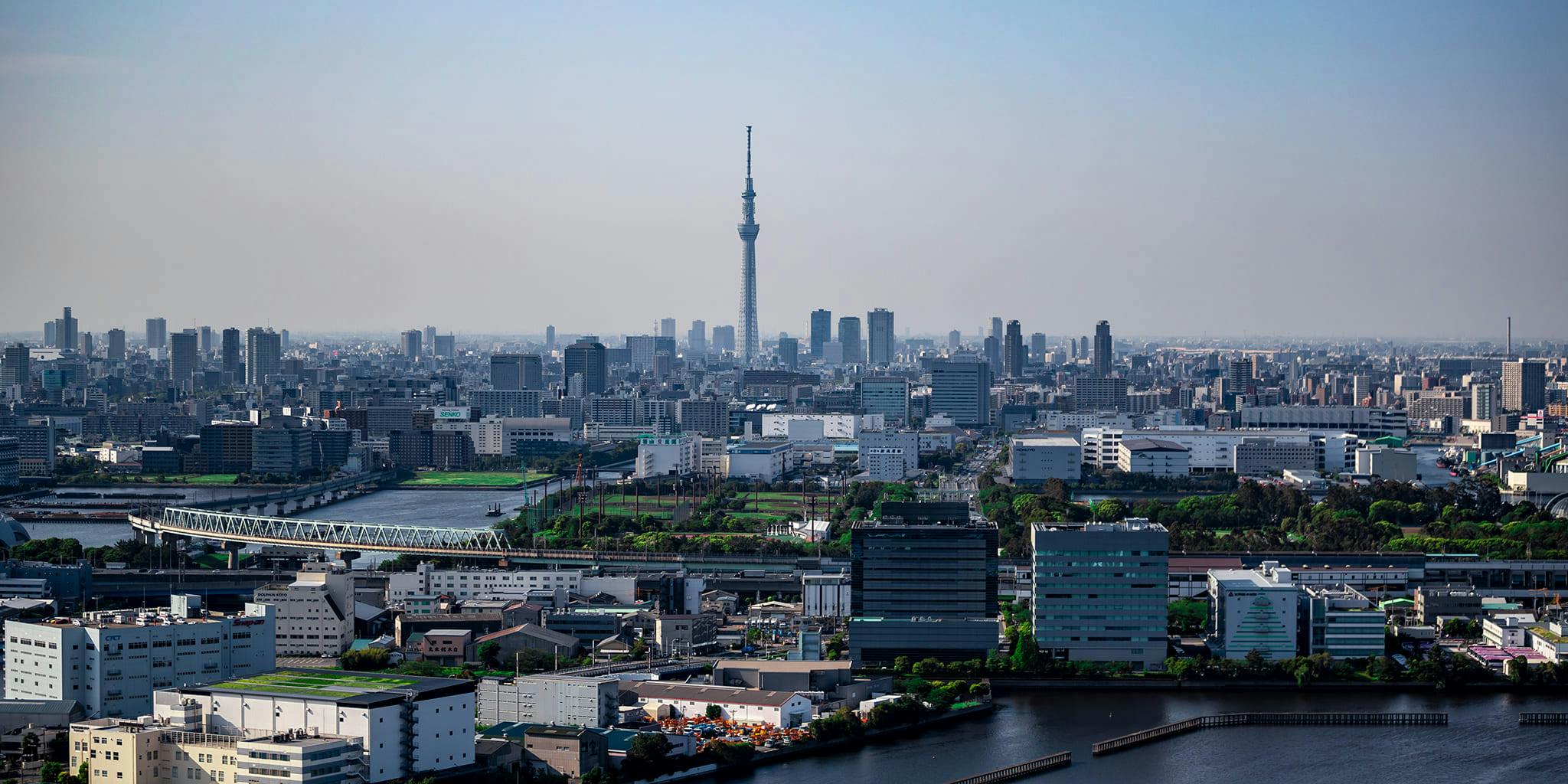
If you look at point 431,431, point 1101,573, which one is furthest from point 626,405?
point 1101,573

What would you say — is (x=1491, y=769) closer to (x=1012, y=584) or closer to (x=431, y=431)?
(x=1012, y=584)

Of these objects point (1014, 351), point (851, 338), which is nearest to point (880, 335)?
point (851, 338)

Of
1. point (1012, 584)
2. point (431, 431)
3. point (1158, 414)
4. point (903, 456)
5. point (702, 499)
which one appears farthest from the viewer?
point (1158, 414)

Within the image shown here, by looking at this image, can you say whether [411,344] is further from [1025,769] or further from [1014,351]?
[1025,769]

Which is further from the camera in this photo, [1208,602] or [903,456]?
[903,456]

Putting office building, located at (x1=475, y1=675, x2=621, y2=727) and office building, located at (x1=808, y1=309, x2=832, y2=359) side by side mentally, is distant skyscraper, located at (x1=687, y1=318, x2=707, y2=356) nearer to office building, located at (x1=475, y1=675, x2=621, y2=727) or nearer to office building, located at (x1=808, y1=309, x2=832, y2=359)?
office building, located at (x1=808, y1=309, x2=832, y2=359)

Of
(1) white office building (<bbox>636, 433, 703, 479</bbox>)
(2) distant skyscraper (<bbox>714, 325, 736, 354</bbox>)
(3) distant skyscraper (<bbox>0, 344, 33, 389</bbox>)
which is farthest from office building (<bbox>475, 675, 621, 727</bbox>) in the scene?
(2) distant skyscraper (<bbox>714, 325, 736, 354</bbox>)

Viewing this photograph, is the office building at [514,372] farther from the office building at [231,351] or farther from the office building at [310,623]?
the office building at [310,623]

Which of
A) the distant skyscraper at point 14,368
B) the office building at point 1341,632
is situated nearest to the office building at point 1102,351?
the distant skyscraper at point 14,368
